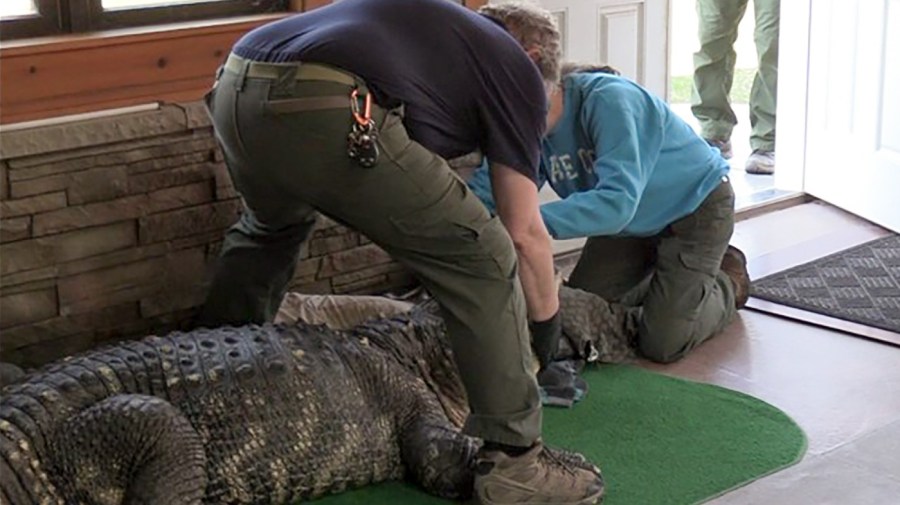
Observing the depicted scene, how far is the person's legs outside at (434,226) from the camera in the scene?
2555 millimetres

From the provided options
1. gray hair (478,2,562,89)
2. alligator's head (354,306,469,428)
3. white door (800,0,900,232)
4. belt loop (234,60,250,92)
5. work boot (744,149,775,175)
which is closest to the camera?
belt loop (234,60,250,92)

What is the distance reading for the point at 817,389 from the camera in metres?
3.42

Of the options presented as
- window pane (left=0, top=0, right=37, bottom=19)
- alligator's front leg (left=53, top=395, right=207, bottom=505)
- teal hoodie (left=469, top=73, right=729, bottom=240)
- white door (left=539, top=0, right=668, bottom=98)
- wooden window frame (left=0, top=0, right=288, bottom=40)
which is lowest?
alligator's front leg (left=53, top=395, right=207, bottom=505)

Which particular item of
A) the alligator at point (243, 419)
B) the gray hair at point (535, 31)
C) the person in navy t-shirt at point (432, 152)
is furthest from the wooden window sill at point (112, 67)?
the gray hair at point (535, 31)

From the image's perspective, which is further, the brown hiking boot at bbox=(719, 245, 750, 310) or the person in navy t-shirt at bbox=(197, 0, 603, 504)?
the brown hiking boot at bbox=(719, 245, 750, 310)

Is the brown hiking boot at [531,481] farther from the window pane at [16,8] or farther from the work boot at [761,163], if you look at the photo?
the work boot at [761,163]

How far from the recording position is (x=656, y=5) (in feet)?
14.8

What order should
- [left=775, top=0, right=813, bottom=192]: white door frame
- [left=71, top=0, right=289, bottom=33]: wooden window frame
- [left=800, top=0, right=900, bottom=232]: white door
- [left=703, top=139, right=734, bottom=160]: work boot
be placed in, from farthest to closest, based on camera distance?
1. [left=703, top=139, right=734, bottom=160]: work boot
2. [left=775, top=0, right=813, bottom=192]: white door frame
3. [left=800, top=0, right=900, bottom=232]: white door
4. [left=71, top=0, right=289, bottom=33]: wooden window frame

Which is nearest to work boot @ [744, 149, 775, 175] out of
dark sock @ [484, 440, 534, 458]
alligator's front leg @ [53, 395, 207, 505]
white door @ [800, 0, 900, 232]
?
white door @ [800, 0, 900, 232]

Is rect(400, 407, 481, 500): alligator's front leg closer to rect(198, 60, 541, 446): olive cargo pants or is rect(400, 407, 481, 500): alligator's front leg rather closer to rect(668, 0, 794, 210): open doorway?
rect(198, 60, 541, 446): olive cargo pants

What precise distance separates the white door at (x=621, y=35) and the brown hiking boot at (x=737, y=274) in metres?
0.79

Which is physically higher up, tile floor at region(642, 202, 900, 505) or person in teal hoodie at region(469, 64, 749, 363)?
person in teal hoodie at region(469, 64, 749, 363)

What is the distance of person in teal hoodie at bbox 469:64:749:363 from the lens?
3346 millimetres

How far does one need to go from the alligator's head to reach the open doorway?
6.01ft
